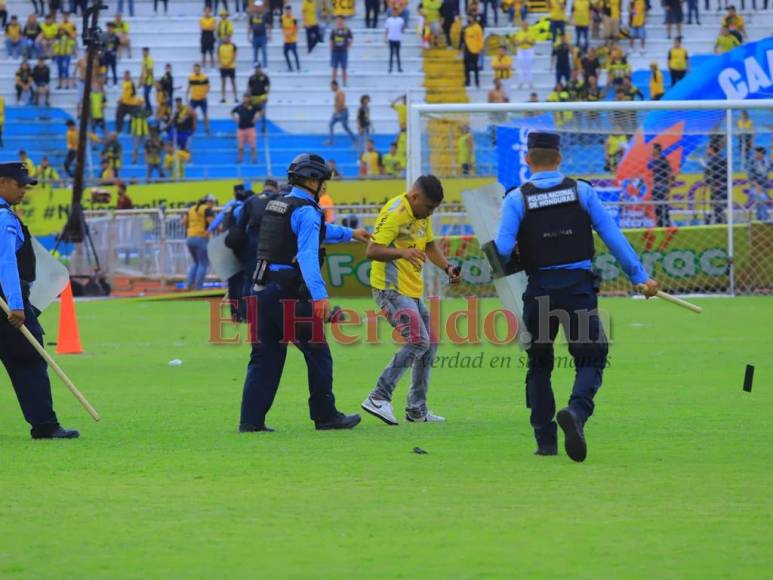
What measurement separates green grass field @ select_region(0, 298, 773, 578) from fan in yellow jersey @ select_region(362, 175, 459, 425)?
0.85 ft

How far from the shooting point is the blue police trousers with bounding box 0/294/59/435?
959 cm

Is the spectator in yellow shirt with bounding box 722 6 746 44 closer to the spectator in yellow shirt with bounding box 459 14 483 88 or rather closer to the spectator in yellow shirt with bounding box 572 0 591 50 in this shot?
the spectator in yellow shirt with bounding box 572 0 591 50

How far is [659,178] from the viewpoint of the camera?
997 inches

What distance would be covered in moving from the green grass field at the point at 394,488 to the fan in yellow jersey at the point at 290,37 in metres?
26.4

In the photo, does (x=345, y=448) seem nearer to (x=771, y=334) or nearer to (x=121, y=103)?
(x=771, y=334)

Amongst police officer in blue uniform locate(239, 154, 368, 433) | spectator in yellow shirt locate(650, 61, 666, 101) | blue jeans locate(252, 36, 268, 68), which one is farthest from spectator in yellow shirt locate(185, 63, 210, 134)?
police officer in blue uniform locate(239, 154, 368, 433)

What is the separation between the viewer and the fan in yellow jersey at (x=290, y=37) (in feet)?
128

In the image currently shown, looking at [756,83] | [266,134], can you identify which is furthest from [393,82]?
[756,83]

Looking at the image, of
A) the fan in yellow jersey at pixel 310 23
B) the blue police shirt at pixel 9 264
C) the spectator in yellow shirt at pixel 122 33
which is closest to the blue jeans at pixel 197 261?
the fan in yellow jersey at pixel 310 23

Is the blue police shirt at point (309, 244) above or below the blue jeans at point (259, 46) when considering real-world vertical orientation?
below

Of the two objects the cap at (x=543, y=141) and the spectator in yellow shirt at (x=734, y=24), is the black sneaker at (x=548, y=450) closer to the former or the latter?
the cap at (x=543, y=141)

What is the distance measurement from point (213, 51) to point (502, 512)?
33536mm

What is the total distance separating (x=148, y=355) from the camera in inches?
650

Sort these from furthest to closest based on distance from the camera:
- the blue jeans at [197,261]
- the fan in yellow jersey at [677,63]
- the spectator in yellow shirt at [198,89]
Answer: the spectator in yellow shirt at [198,89], the fan in yellow jersey at [677,63], the blue jeans at [197,261]
